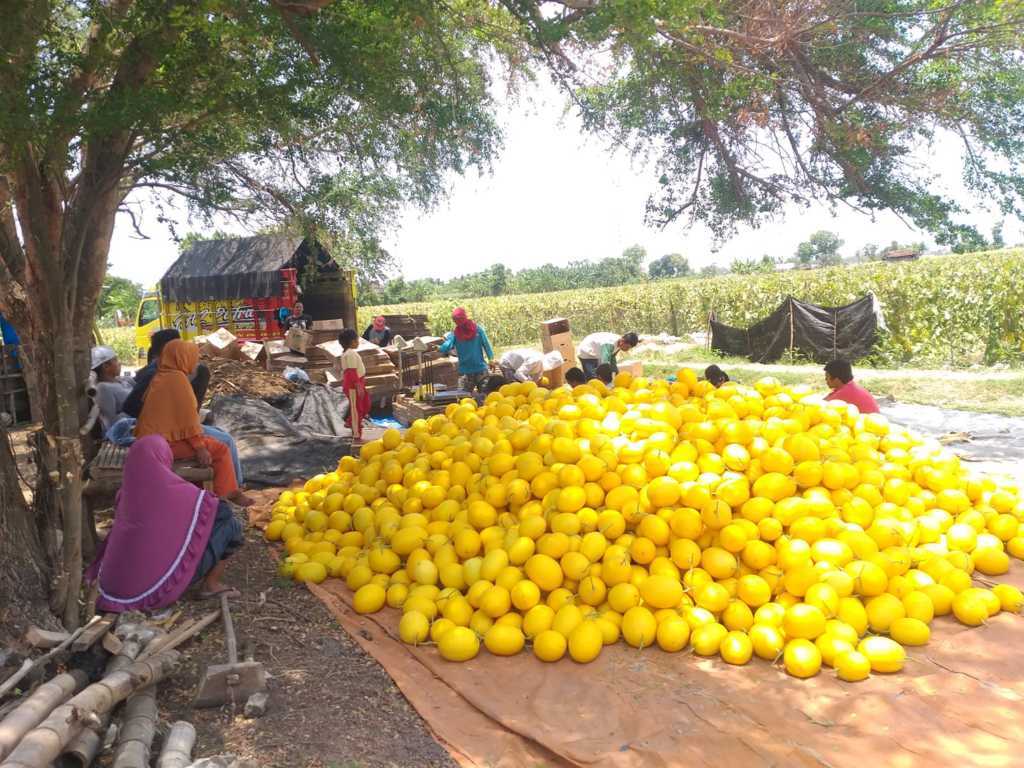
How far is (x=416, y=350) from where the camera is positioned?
13312mm

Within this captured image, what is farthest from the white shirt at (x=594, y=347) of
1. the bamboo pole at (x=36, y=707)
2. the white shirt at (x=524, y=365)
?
the bamboo pole at (x=36, y=707)

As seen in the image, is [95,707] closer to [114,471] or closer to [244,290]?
[114,471]

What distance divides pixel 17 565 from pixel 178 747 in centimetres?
159

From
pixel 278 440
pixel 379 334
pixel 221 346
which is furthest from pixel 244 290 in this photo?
pixel 278 440

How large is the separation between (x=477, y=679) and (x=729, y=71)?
570 cm

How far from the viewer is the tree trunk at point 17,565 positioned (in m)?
3.44

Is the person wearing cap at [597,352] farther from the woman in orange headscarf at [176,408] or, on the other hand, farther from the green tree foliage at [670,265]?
the green tree foliage at [670,265]

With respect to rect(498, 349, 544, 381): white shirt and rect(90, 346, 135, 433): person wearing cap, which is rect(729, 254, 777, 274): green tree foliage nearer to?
rect(498, 349, 544, 381): white shirt

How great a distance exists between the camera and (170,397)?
5207 millimetres

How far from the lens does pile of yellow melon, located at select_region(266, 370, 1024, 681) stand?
12.2ft

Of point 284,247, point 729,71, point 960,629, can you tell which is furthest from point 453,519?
point 284,247

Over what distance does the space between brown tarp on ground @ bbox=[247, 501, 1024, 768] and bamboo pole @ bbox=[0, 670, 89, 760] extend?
1420mm

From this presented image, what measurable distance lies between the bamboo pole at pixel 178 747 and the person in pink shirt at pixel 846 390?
5.39 metres

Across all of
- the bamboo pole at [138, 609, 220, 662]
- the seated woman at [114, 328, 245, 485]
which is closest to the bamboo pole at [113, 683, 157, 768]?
the bamboo pole at [138, 609, 220, 662]
